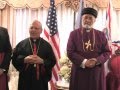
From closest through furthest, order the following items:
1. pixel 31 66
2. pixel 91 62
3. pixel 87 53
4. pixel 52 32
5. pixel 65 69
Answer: pixel 91 62 → pixel 87 53 → pixel 31 66 → pixel 65 69 → pixel 52 32

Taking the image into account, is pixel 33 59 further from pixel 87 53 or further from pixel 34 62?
pixel 87 53

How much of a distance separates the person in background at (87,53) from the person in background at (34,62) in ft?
1.21

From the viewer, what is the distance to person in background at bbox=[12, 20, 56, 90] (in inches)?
148

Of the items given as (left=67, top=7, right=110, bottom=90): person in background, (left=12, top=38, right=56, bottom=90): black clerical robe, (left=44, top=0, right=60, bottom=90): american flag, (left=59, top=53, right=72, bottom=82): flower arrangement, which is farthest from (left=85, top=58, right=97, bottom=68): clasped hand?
(left=44, top=0, right=60, bottom=90): american flag

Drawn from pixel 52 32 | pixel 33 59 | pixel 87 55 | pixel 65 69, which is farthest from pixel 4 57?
pixel 52 32

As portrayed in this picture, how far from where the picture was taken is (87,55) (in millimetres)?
3652

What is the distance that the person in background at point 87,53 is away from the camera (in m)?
3.64

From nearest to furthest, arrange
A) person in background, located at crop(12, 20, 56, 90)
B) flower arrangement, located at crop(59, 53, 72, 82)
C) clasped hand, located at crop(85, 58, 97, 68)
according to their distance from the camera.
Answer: clasped hand, located at crop(85, 58, 97, 68)
person in background, located at crop(12, 20, 56, 90)
flower arrangement, located at crop(59, 53, 72, 82)

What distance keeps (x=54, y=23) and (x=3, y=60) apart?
1.54 meters

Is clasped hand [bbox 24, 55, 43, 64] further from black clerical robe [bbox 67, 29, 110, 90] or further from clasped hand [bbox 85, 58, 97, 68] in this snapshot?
clasped hand [bbox 85, 58, 97, 68]

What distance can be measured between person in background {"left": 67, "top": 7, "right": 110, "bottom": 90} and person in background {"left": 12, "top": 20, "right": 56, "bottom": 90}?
37cm

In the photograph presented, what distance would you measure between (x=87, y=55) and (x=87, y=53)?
0.03 meters

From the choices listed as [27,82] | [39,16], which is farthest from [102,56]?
[39,16]

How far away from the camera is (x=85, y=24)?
368cm
